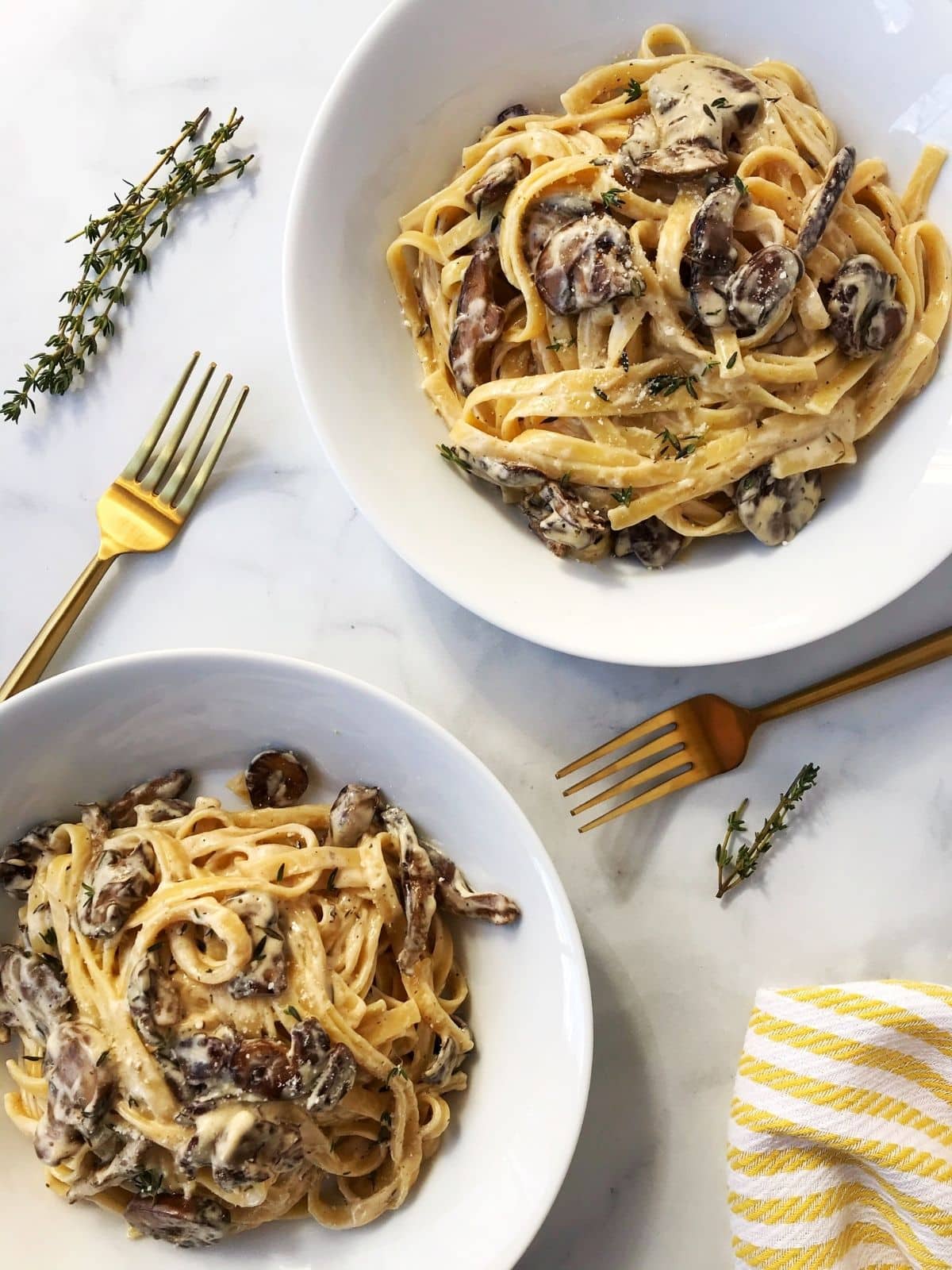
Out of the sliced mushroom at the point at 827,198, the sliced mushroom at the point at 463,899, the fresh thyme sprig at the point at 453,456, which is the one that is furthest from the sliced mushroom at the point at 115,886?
the sliced mushroom at the point at 827,198

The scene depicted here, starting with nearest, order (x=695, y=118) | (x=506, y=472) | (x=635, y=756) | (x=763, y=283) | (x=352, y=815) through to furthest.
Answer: (x=763, y=283) < (x=695, y=118) < (x=506, y=472) < (x=352, y=815) < (x=635, y=756)

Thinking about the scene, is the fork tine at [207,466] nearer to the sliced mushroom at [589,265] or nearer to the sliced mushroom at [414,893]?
the sliced mushroom at [589,265]

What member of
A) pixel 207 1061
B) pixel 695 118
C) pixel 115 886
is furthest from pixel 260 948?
pixel 695 118

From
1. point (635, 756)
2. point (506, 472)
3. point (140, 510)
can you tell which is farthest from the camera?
point (140, 510)

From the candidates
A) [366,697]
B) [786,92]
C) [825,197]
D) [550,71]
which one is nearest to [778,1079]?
[366,697]

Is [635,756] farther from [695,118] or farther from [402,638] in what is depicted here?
[695,118]

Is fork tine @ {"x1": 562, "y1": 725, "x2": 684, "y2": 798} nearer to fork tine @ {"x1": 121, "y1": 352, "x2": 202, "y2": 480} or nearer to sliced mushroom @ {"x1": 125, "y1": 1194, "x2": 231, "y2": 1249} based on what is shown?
sliced mushroom @ {"x1": 125, "y1": 1194, "x2": 231, "y2": 1249}
